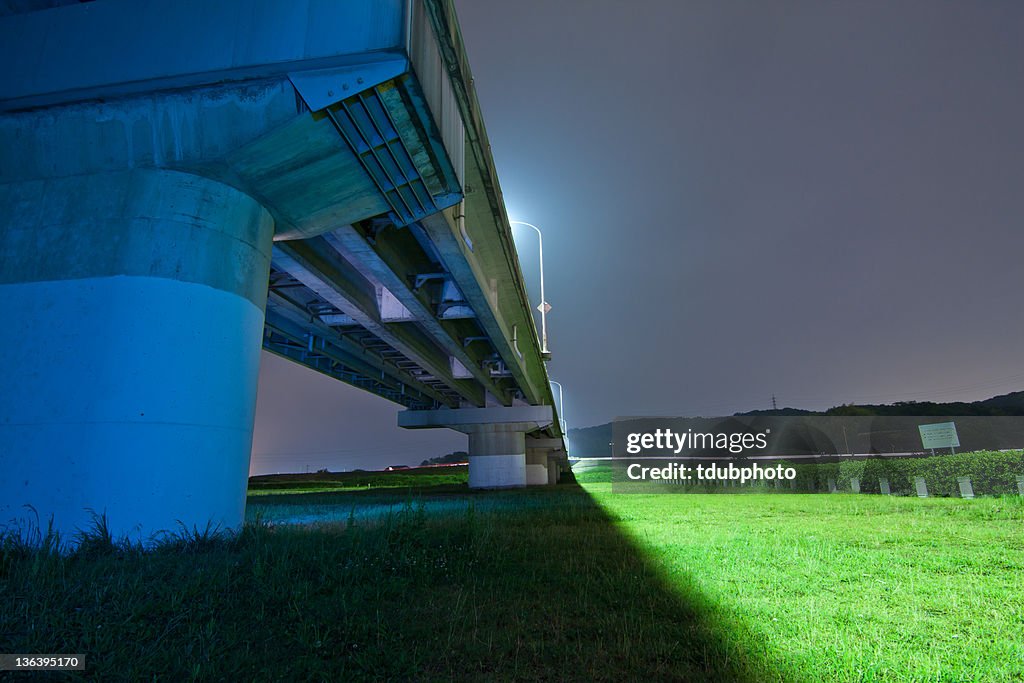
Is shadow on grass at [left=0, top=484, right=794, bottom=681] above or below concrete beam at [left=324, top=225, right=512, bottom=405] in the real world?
below

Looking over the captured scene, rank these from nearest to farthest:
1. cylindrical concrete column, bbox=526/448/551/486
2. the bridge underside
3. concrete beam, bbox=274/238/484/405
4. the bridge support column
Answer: the bridge underside, concrete beam, bbox=274/238/484/405, the bridge support column, cylindrical concrete column, bbox=526/448/551/486

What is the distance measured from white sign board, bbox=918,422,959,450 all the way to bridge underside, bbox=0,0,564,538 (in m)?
25.8

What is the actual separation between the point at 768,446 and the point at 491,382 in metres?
49.7

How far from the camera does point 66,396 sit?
6719 mm

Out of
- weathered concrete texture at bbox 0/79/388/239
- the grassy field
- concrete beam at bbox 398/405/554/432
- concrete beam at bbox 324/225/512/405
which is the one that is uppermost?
concrete beam at bbox 324/225/512/405

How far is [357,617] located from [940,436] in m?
28.7

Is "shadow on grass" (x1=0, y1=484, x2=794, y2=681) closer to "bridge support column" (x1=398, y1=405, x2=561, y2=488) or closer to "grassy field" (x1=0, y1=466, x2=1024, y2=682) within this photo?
"grassy field" (x1=0, y1=466, x2=1024, y2=682)

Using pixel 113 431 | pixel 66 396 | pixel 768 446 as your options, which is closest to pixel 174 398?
pixel 113 431

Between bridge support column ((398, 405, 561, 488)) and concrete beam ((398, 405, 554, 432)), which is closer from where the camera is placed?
concrete beam ((398, 405, 554, 432))

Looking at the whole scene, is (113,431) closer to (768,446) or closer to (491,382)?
(491,382)

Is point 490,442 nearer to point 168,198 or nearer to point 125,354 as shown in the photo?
point 168,198

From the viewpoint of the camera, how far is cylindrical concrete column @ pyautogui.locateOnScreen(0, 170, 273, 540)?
6562 millimetres

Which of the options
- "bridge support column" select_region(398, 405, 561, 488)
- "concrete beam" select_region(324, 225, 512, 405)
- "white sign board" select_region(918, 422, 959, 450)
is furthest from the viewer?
"bridge support column" select_region(398, 405, 561, 488)

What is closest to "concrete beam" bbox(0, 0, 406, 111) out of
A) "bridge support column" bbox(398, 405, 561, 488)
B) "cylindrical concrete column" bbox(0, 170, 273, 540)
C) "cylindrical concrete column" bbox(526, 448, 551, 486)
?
"cylindrical concrete column" bbox(0, 170, 273, 540)
